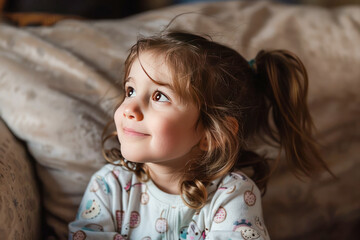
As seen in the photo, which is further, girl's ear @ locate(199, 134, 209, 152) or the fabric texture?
the fabric texture

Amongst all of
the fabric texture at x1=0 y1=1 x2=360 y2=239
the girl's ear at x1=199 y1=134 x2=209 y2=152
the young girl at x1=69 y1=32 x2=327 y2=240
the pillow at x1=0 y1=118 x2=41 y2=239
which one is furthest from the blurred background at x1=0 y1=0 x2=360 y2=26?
the girl's ear at x1=199 y1=134 x2=209 y2=152

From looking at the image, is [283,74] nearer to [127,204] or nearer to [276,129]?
[276,129]

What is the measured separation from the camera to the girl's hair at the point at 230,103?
80 cm

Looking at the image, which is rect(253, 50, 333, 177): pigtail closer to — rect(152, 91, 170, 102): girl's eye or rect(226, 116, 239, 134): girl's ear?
rect(226, 116, 239, 134): girl's ear

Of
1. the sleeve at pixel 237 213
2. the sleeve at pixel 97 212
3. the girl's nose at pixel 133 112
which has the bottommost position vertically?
the sleeve at pixel 97 212

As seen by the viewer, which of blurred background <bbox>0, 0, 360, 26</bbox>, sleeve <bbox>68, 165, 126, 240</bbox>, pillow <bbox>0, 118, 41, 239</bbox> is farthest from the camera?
blurred background <bbox>0, 0, 360, 26</bbox>

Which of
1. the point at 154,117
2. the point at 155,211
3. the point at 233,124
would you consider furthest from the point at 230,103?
the point at 155,211

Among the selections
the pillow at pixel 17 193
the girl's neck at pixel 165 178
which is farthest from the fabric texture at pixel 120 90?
the girl's neck at pixel 165 178

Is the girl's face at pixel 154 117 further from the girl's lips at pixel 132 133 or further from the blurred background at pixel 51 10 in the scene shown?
the blurred background at pixel 51 10

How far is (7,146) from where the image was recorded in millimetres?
902

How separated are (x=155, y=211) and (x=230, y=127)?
243 mm

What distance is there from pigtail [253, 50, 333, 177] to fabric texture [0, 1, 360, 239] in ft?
0.37

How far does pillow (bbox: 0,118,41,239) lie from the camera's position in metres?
0.78

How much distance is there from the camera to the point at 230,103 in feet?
2.74
